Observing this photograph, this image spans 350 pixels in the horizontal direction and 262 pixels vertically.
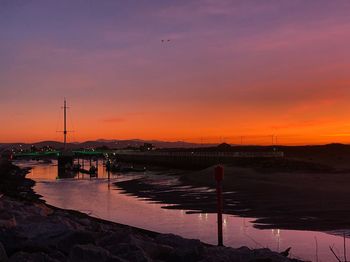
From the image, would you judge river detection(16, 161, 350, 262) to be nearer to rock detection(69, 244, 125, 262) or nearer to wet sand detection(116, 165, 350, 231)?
wet sand detection(116, 165, 350, 231)

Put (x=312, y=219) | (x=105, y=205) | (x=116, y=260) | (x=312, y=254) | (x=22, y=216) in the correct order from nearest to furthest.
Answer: (x=116, y=260) < (x=22, y=216) < (x=312, y=254) < (x=312, y=219) < (x=105, y=205)

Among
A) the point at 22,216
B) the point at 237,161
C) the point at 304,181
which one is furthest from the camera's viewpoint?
the point at 237,161

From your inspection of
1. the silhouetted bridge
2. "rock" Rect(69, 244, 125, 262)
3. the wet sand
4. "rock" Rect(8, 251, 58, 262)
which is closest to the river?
the wet sand

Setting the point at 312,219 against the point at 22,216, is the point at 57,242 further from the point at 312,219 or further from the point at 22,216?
the point at 312,219

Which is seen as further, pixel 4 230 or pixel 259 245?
pixel 259 245

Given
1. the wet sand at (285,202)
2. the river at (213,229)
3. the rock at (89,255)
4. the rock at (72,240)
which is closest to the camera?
the rock at (89,255)

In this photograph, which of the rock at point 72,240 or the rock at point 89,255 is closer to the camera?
the rock at point 89,255

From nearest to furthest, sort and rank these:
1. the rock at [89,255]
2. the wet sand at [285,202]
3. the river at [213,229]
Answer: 1. the rock at [89,255]
2. the river at [213,229]
3. the wet sand at [285,202]

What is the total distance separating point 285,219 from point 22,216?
1163 cm

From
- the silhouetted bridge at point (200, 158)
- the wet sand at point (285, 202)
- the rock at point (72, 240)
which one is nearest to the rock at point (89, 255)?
the rock at point (72, 240)

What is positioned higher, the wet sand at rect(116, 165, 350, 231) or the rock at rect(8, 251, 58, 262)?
the rock at rect(8, 251, 58, 262)

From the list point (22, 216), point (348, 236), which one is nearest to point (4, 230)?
point (22, 216)

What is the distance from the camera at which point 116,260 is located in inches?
287

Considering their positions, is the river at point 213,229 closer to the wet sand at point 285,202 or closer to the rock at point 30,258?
the wet sand at point 285,202
